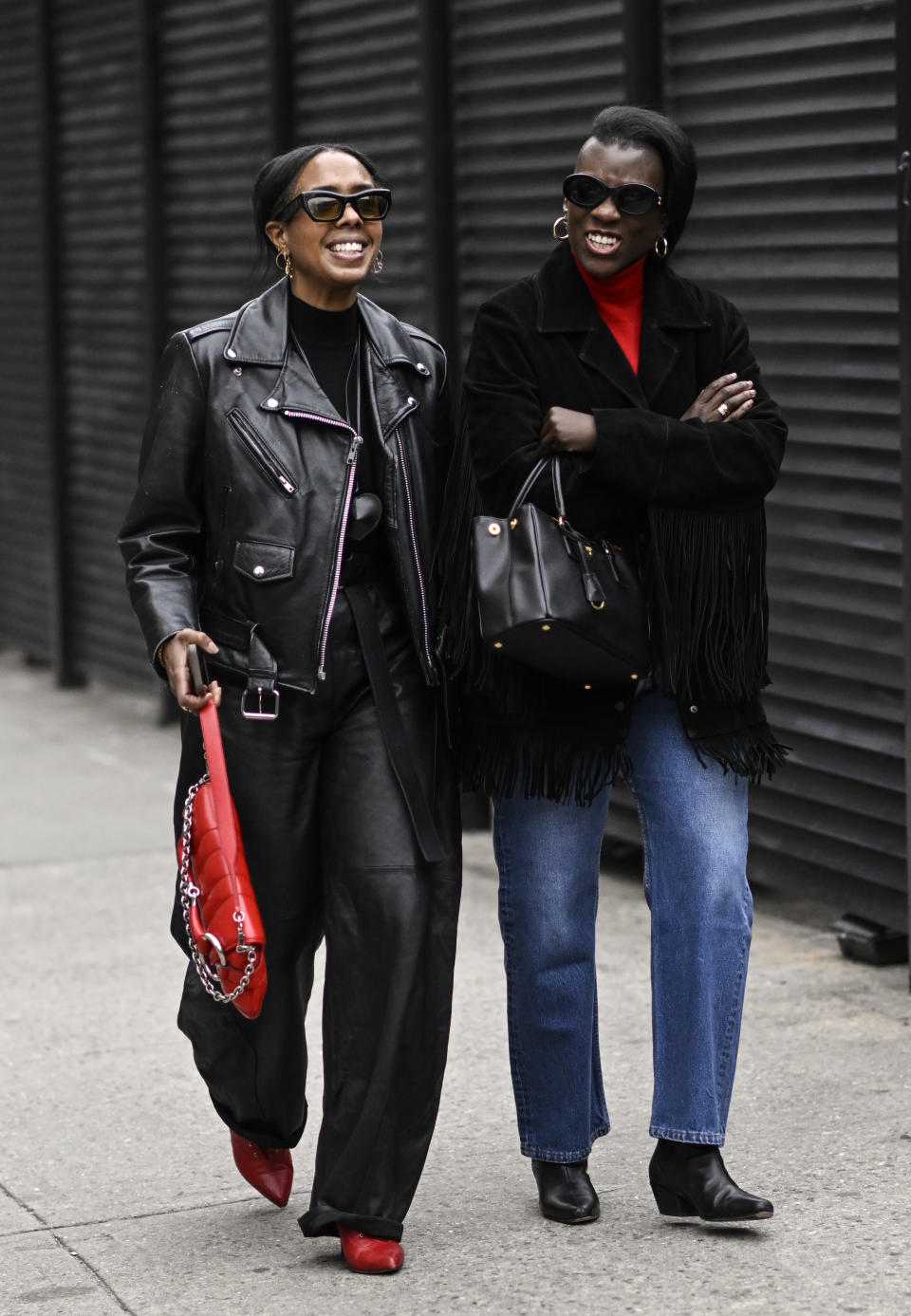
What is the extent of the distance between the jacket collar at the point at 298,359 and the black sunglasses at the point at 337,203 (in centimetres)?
20

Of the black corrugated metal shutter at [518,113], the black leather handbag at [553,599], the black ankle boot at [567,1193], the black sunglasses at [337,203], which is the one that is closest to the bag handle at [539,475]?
the black leather handbag at [553,599]

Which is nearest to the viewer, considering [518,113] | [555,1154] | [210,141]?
[555,1154]

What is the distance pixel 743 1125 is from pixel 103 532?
6631 millimetres

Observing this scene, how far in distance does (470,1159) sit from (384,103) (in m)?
4.61

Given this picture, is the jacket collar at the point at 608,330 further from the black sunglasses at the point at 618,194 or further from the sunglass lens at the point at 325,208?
the sunglass lens at the point at 325,208

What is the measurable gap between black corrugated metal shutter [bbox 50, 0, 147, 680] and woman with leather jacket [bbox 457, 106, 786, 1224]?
20.8 ft

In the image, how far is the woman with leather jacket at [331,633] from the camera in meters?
3.95

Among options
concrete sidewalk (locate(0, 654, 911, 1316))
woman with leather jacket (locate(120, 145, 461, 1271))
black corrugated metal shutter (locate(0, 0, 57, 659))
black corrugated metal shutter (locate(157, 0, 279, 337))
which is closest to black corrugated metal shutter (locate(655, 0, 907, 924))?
concrete sidewalk (locate(0, 654, 911, 1316))

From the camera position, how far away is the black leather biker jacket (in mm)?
3959

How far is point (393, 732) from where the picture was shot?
3.99m

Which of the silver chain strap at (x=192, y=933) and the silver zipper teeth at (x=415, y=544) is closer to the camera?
the silver chain strap at (x=192, y=933)

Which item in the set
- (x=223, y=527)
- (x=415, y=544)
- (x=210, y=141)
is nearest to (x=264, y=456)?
(x=223, y=527)

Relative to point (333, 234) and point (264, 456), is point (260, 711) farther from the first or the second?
point (333, 234)

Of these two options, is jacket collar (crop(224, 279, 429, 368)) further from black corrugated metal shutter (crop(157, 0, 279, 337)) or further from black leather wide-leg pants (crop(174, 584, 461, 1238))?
black corrugated metal shutter (crop(157, 0, 279, 337))
